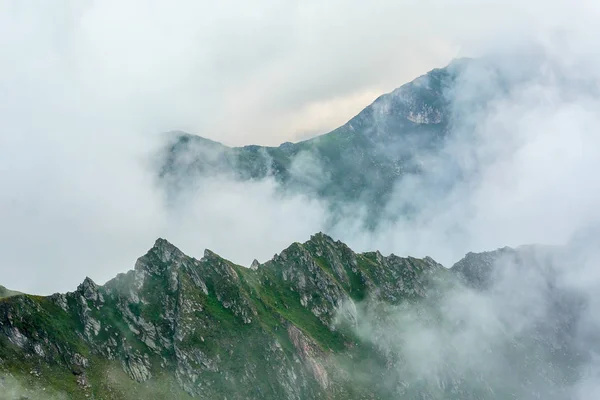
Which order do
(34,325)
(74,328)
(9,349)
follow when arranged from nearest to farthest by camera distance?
(9,349) → (34,325) → (74,328)

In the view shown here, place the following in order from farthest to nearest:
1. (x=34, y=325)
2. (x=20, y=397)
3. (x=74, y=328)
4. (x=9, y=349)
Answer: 1. (x=74, y=328)
2. (x=34, y=325)
3. (x=9, y=349)
4. (x=20, y=397)

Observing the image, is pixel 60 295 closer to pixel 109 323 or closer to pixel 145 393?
pixel 109 323

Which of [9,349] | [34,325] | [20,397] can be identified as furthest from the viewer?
[34,325]

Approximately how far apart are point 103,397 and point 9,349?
40.4m

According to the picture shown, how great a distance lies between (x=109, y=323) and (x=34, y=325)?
3226cm

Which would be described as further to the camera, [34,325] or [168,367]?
[168,367]

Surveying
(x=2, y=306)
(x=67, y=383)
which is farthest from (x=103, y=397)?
(x=2, y=306)

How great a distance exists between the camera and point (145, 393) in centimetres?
18038

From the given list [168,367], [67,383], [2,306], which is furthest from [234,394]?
[2,306]

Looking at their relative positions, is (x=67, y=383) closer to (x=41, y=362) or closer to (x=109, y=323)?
(x=41, y=362)

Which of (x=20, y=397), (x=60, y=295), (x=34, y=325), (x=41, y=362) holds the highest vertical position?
(x=60, y=295)

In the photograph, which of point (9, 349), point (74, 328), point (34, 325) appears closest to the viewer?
point (9, 349)

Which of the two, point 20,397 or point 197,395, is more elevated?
point 197,395

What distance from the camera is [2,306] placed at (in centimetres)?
17062
